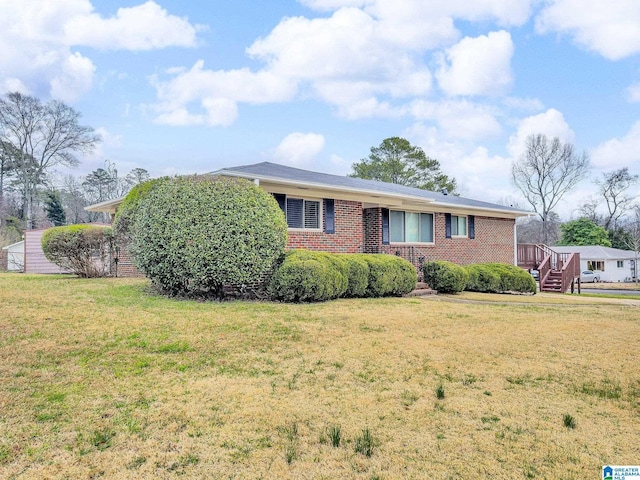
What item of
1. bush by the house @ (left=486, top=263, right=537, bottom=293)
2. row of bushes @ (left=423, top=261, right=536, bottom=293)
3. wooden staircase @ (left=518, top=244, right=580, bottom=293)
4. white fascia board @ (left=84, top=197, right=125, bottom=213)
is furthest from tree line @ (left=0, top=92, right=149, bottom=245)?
wooden staircase @ (left=518, top=244, right=580, bottom=293)

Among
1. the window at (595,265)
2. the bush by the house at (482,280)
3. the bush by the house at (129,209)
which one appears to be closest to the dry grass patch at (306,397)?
the bush by the house at (129,209)

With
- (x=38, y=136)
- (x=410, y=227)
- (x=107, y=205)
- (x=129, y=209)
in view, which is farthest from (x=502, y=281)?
(x=38, y=136)

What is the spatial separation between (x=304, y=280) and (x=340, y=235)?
4.70 m

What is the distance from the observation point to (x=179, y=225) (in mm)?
8828

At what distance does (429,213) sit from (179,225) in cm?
1065

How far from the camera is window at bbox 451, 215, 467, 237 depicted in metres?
17.7

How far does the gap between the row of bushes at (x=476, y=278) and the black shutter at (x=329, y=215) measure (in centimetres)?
334

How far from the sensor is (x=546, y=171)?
1629 inches

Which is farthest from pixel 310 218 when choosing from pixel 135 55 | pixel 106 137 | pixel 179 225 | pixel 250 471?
pixel 106 137

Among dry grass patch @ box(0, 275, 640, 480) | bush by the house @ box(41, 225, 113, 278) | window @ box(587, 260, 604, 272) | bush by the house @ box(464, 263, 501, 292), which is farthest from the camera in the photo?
window @ box(587, 260, 604, 272)

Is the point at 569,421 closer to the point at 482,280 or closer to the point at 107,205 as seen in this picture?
the point at 482,280

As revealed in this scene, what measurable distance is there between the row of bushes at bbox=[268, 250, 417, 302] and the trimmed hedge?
3998 mm

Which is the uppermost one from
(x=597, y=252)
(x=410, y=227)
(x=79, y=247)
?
(x=410, y=227)

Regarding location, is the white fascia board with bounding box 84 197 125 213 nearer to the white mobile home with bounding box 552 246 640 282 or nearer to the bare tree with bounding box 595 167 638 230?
the white mobile home with bounding box 552 246 640 282
